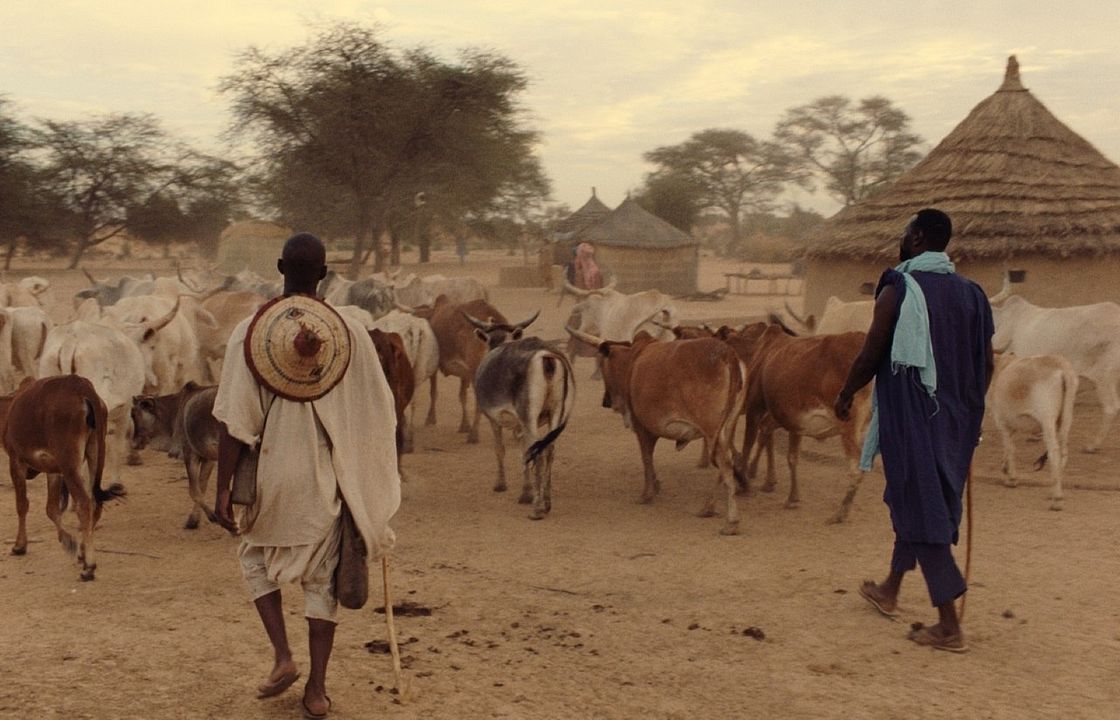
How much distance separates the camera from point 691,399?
24.7 feet

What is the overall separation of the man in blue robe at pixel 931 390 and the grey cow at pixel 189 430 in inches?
158

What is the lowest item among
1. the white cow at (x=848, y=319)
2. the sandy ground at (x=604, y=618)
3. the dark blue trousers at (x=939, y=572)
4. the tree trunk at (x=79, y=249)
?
the sandy ground at (x=604, y=618)

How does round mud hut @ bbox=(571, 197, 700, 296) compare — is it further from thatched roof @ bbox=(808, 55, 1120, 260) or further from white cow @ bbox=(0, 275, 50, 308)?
white cow @ bbox=(0, 275, 50, 308)

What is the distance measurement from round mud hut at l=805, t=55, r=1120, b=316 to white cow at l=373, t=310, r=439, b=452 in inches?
236

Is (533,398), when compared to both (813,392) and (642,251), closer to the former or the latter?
(813,392)

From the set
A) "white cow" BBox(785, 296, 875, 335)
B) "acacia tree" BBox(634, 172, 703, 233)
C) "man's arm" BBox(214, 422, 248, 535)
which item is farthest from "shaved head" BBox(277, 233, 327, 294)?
"acacia tree" BBox(634, 172, 703, 233)

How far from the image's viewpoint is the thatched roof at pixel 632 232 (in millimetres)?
30000

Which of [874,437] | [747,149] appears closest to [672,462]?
[874,437]

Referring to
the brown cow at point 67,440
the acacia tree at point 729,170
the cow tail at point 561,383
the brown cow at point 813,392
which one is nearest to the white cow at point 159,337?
the brown cow at point 67,440

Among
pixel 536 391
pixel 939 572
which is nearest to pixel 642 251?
pixel 536 391

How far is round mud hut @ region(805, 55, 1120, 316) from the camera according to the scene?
12.8 meters

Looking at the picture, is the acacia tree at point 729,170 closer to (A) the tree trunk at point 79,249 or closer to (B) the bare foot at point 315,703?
(A) the tree trunk at point 79,249

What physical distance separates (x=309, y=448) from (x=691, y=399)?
4.01 meters

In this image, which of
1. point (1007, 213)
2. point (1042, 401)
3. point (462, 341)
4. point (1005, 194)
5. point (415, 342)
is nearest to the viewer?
point (1042, 401)
